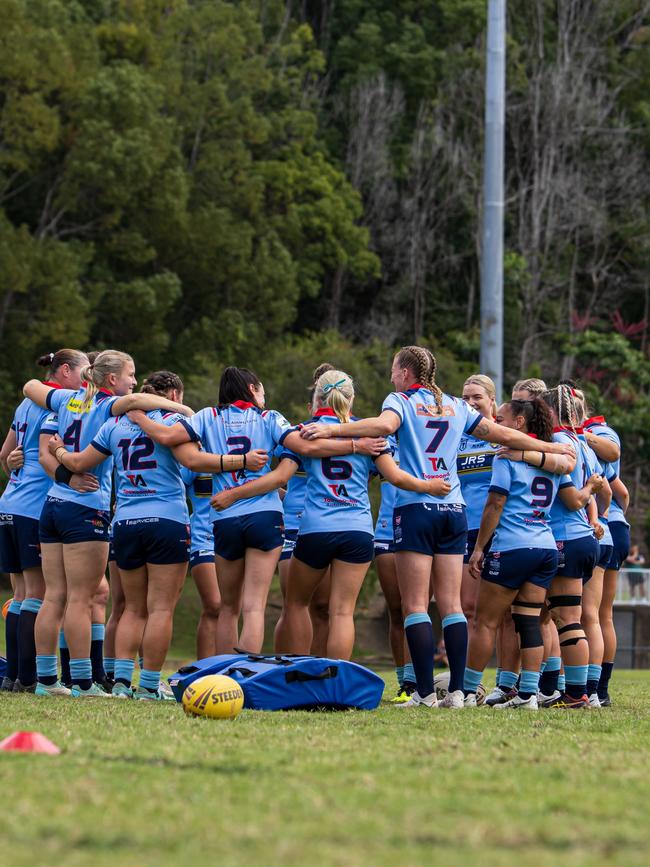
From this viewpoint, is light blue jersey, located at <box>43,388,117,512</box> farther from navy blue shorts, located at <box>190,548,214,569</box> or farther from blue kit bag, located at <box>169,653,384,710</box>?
blue kit bag, located at <box>169,653,384,710</box>

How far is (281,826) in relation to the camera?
4.35 meters

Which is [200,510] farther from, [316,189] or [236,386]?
[316,189]

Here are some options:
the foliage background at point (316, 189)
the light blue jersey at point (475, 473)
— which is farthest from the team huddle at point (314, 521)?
the foliage background at point (316, 189)

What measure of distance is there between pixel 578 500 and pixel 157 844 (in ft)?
19.3

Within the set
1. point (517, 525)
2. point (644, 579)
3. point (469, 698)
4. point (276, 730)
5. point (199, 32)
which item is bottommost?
point (644, 579)

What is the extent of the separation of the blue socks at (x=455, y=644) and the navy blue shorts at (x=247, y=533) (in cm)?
123

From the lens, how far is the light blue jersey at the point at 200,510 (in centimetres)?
1025

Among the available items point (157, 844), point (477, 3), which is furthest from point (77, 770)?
point (477, 3)

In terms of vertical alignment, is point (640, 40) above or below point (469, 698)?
above

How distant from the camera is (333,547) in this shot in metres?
8.86

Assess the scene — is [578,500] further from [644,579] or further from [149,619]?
[644,579]

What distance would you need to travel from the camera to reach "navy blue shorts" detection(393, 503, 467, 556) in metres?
8.80

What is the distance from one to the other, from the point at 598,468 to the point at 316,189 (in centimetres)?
3059

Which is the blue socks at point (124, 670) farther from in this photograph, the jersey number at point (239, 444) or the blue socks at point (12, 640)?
the jersey number at point (239, 444)
